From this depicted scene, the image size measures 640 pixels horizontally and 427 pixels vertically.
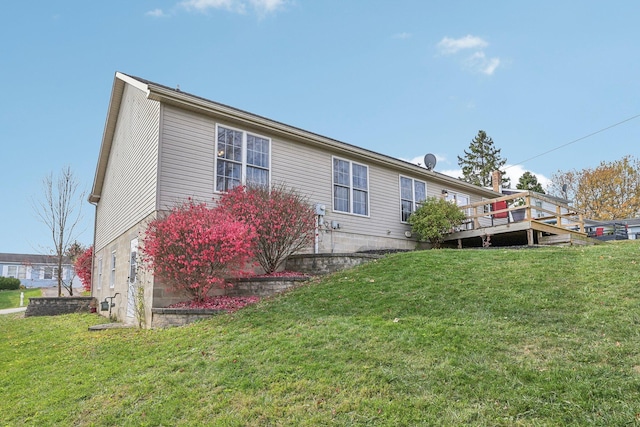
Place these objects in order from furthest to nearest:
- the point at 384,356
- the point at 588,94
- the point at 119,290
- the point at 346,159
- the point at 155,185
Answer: the point at 588,94, the point at 346,159, the point at 119,290, the point at 155,185, the point at 384,356

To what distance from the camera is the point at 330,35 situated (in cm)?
1552

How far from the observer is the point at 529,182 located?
44844 millimetres

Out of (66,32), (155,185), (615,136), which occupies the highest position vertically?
(66,32)

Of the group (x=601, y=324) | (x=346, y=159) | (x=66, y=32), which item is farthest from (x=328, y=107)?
(x=601, y=324)

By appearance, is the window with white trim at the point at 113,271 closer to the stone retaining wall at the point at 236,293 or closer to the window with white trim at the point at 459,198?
the stone retaining wall at the point at 236,293

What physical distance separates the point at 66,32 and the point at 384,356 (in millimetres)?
15794

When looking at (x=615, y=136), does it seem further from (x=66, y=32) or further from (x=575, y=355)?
(x=66, y=32)

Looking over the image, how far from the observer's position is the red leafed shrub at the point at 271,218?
9.02 meters

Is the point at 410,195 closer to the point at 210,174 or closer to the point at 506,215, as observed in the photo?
the point at 506,215

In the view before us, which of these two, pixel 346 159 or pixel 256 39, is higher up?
pixel 256 39

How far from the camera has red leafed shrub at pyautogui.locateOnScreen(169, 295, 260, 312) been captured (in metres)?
7.63

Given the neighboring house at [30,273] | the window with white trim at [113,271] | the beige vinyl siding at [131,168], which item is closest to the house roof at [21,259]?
the neighboring house at [30,273]

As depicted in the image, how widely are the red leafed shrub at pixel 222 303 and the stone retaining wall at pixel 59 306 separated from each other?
357 inches

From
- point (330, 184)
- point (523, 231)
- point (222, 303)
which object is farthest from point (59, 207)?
point (523, 231)
